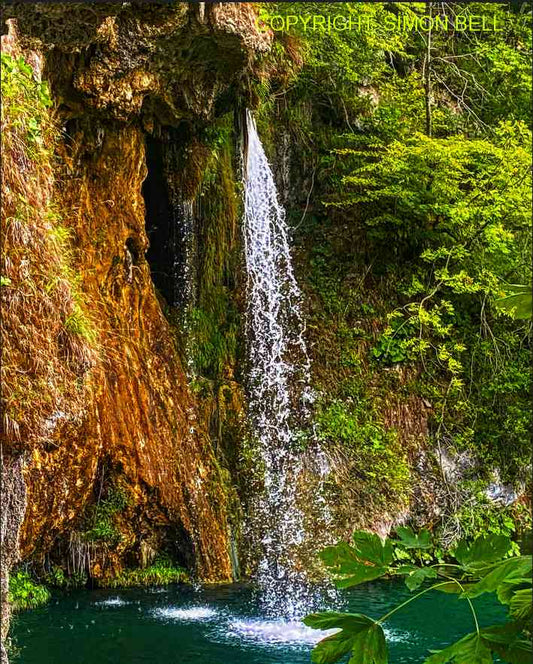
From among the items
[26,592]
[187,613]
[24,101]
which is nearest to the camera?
[24,101]

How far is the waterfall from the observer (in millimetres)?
6938

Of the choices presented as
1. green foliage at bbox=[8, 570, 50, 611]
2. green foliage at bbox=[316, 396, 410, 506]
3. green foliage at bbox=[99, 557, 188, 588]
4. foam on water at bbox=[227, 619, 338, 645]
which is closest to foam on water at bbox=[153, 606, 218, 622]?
foam on water at bbox=[227, 619, 338, 645]

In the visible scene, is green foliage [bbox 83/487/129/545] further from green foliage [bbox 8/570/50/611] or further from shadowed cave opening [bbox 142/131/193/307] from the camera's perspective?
shadowed cave opening [bbox 142/131/193/307]

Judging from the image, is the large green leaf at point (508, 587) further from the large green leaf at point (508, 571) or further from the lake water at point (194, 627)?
the lake water at point (194, 627)

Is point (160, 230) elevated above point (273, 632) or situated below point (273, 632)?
above

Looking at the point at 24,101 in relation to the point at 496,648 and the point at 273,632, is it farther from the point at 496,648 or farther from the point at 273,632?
the point at 273,632

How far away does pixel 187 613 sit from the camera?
5543 mm

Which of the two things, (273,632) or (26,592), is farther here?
(26,592)

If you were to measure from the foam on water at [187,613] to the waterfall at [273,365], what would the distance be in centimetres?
113

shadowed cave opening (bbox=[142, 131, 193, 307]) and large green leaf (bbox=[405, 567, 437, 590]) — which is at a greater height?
shadowed cave opening (bbox=[142, 131, 193, 307])

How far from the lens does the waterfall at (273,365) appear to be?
694cm

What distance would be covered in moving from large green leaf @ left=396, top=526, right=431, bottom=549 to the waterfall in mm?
5815

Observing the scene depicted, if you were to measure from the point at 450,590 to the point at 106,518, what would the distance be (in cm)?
A: 536

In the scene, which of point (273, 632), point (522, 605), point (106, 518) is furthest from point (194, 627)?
point (522, 605)
